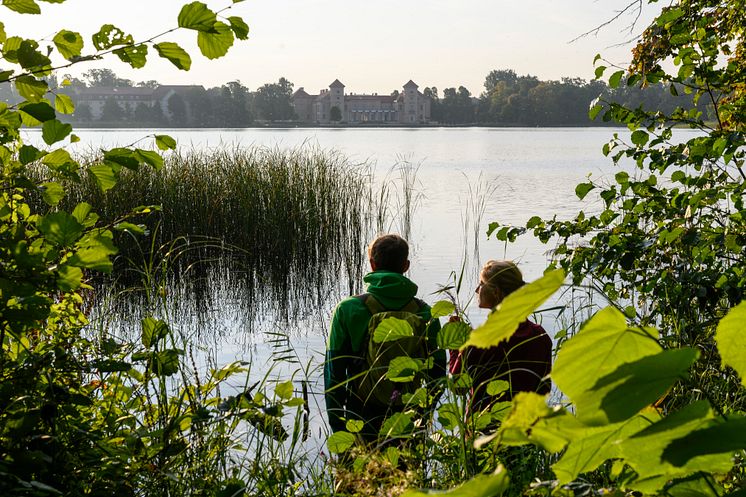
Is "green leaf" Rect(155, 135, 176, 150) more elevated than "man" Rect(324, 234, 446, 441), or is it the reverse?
"green leaf" Rect(155, 135, 176, 150)

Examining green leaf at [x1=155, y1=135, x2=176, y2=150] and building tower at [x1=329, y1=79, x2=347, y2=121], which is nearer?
green leaf at [x1=155, y1=135, x2=176, y2=150]

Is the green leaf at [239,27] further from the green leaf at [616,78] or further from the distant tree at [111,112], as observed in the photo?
the distant tree at [111,112]

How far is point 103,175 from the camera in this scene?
2088 mm

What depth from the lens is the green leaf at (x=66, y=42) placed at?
2.07 metres

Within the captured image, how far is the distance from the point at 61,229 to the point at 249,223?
7.87 m

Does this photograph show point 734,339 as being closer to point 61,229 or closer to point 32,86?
point 61,229

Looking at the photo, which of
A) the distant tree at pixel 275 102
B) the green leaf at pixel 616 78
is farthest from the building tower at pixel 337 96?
the green leaf at pixel 616 78

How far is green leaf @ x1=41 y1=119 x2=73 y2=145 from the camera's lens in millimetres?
1948

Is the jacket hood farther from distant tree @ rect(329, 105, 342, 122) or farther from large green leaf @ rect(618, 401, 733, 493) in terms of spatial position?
distant tree @ rect(329, 105, 342, 122)

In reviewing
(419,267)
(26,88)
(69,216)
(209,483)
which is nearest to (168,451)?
(209,483)

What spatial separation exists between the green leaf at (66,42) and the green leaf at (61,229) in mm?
468

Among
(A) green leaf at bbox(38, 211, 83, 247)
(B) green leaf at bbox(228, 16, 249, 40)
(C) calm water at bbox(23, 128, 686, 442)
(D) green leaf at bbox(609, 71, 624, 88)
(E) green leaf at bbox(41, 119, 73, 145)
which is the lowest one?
(C) calm water at bbox(23, 128, 686, 442)

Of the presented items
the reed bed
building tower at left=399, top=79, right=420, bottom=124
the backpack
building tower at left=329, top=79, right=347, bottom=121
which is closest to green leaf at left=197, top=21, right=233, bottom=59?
the backpack

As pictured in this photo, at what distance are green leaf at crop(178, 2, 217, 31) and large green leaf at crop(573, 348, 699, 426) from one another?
162cm
